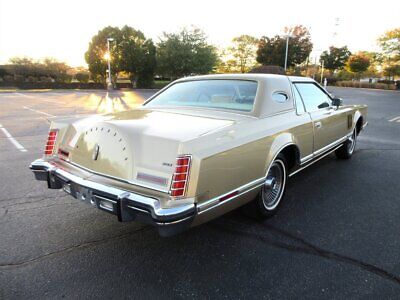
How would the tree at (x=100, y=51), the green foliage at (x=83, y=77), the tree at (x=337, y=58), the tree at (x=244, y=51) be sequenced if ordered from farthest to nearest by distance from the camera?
the tree at (x=244, y=51) → the tree at (x=337, y=58) → the green foliage at (x=83, y=77) → the tree at (x=100, y=51)

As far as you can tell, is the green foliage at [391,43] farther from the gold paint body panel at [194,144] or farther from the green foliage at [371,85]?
the gold paint body panel at [194,144]

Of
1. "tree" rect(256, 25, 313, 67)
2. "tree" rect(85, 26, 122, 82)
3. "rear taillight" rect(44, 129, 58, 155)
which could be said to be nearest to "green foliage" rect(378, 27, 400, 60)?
"tree" rect(256, 25, 313, 67)

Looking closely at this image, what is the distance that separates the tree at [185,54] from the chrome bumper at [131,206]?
41305 millimetres

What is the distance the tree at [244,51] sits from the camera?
6088 cm

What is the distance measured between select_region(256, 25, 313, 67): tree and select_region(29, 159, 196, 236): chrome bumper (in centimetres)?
5238

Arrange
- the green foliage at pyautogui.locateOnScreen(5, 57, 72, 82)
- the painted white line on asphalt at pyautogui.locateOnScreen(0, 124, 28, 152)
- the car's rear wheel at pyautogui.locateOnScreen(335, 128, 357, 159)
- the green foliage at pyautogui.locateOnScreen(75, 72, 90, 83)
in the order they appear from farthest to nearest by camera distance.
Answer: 1. the green foliage at pyautogui.locateOnScreen(75, 72, 90, 83)
2. the green foliage at pyautogui.locateOnScreen(5, 57, 72, 82)
3. the painted white line on asphalt at pyautogui.locateOnScreen(0, 124, 28, 152)
4. the car's rear wheel at pyautogui.locateOnScreen(335, 128, 357, 159)

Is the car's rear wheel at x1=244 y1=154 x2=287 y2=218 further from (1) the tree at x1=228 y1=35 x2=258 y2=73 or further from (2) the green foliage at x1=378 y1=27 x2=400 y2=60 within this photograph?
(1) the tree at x1=228 y1=35 x2=258 y2=73

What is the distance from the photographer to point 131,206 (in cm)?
236

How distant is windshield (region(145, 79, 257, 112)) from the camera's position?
345 cm

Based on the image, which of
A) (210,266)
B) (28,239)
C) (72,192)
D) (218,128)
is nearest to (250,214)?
(210,266)

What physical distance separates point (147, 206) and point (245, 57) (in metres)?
62.9

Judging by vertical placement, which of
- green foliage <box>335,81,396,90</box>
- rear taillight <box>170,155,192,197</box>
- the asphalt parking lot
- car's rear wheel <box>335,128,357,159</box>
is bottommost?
the asphalt parking lot

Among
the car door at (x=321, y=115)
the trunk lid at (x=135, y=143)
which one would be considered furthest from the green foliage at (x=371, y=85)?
the trunk lid at (x=135, y=143)

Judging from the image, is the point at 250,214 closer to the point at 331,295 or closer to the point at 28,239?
the point at 331,295
